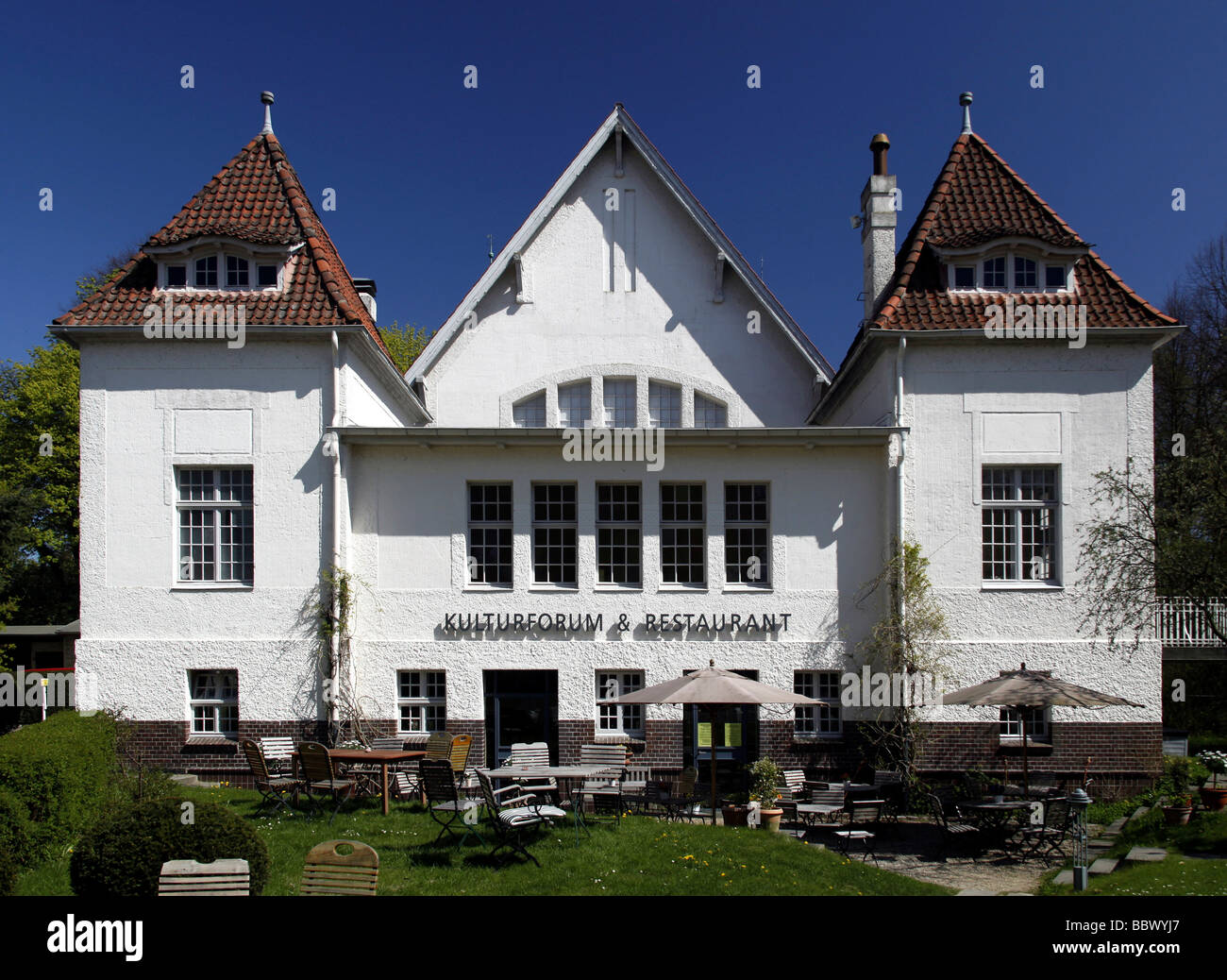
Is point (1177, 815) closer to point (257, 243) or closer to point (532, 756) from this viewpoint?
point (532, 756)

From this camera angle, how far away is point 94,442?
54.0 ft

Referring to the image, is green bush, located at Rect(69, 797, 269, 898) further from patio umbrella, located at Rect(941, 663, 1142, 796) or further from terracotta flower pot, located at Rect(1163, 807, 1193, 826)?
terracotta flower pot, located at Rect(1163, 807, 1193, 826)

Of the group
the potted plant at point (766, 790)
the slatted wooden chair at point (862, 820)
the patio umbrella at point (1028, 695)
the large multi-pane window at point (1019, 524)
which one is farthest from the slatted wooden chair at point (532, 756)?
the large multi-pane window at point (1019, 524)

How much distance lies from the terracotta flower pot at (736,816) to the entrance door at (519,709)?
4.02 m

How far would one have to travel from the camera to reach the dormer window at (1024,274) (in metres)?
17.2

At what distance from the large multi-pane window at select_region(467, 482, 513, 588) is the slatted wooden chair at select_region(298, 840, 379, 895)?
940 cm

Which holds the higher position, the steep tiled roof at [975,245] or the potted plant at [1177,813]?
the steep tiled roof at [975,245]

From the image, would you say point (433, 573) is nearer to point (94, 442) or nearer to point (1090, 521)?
point (94, 442)

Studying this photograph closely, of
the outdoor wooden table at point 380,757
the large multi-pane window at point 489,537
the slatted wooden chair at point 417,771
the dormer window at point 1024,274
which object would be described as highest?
the dormer window at point 1024,274

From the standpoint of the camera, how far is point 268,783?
43.8 feet

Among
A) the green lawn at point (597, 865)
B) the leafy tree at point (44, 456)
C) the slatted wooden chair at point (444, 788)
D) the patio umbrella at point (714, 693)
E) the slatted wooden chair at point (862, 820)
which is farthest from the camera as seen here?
the leafy tree at point (44, 456)

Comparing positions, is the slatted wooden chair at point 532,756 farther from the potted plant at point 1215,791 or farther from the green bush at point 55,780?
the potted plant at point 1215,791
